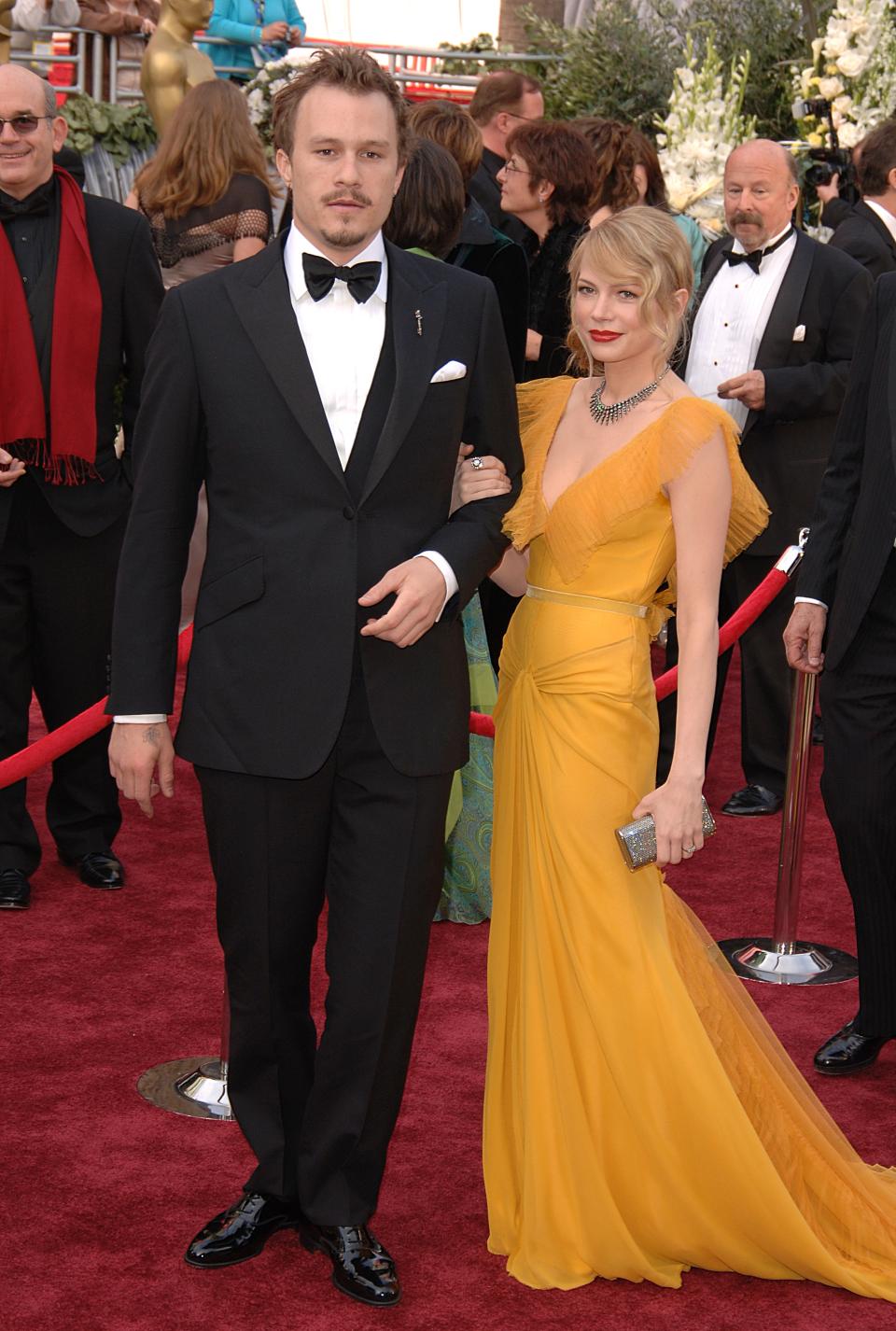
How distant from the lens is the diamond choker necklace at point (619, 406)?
325 centimetres

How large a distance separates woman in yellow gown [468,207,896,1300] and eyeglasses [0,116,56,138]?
2152mm

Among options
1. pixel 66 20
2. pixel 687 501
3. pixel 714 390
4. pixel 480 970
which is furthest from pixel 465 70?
pixel 687 501

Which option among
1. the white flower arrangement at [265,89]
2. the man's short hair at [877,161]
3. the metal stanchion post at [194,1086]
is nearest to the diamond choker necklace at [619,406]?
the metal stanchion post at [194,1086]

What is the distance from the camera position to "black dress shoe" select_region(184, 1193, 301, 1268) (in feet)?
10.4

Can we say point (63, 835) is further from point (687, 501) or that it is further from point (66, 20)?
point (66, 20)

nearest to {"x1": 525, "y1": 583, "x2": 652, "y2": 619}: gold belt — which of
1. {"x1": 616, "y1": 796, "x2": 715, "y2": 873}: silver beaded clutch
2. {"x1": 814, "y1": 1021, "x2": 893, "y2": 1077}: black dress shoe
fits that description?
{"x1": 616, "y1": 796, "x2": 715, "y2": 873}: silver beaded clutch

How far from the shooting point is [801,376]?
586 centimetres

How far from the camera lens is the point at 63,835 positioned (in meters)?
5.32

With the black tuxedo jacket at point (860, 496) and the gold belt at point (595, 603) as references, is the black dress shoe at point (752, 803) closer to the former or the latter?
the black tuxedo jacket at point (860, 496)

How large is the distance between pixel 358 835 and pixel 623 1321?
0.97 meters

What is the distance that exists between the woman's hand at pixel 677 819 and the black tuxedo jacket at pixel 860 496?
3.17ft

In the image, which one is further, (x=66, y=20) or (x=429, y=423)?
(x=66, y=20)

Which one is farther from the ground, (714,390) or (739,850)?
(714,390)

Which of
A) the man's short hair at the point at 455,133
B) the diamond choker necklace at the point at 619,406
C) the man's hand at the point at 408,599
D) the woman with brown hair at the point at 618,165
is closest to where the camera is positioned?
the man's hand at the point at 408,599
